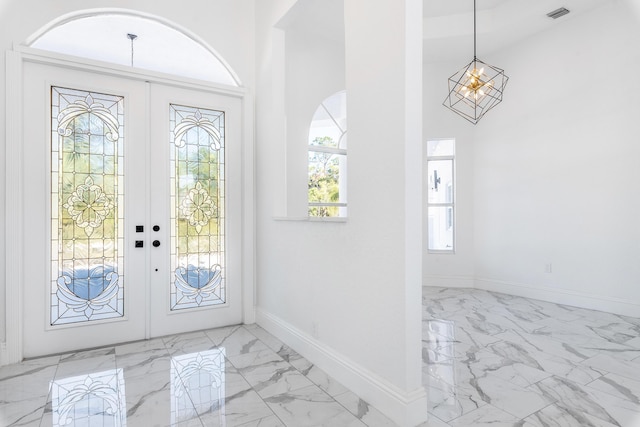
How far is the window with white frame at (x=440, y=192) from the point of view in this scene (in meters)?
5.48

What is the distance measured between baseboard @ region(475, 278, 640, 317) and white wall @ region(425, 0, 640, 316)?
0.04 ft

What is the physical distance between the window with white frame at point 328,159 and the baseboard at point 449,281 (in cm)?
187

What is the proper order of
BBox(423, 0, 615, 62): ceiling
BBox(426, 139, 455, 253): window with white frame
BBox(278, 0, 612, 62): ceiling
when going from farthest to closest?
BBox(426, 139, 455, 253): window with white frame < BBox(423, 0, 615, 62): ceiling < BBox(278, 0, 612, 62): ceiling

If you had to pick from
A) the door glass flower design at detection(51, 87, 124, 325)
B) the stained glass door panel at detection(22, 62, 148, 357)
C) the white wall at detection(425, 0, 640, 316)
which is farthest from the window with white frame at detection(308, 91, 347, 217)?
the door glass flower design at detection(51, 87, 124, 325)

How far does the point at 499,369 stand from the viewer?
100 inches

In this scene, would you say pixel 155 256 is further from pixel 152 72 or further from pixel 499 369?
pixel 499 369

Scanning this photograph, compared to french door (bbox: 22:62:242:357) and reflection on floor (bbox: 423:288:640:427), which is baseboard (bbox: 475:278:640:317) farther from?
french door (bbox: 22:62:242:357)

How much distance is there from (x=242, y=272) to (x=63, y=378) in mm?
1669

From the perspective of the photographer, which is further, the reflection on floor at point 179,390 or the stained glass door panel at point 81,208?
the stained glass door panel at point 81,208

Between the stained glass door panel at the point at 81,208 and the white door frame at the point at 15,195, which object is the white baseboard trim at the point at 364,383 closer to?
the stained glass door panel at the point at 81,208

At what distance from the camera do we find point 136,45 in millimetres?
3240

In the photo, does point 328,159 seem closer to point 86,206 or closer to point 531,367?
point 86,206

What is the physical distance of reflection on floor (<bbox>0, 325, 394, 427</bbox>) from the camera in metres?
1.96

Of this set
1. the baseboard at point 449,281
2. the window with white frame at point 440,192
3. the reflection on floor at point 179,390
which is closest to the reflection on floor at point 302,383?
the reflection on floor at point 179,390
